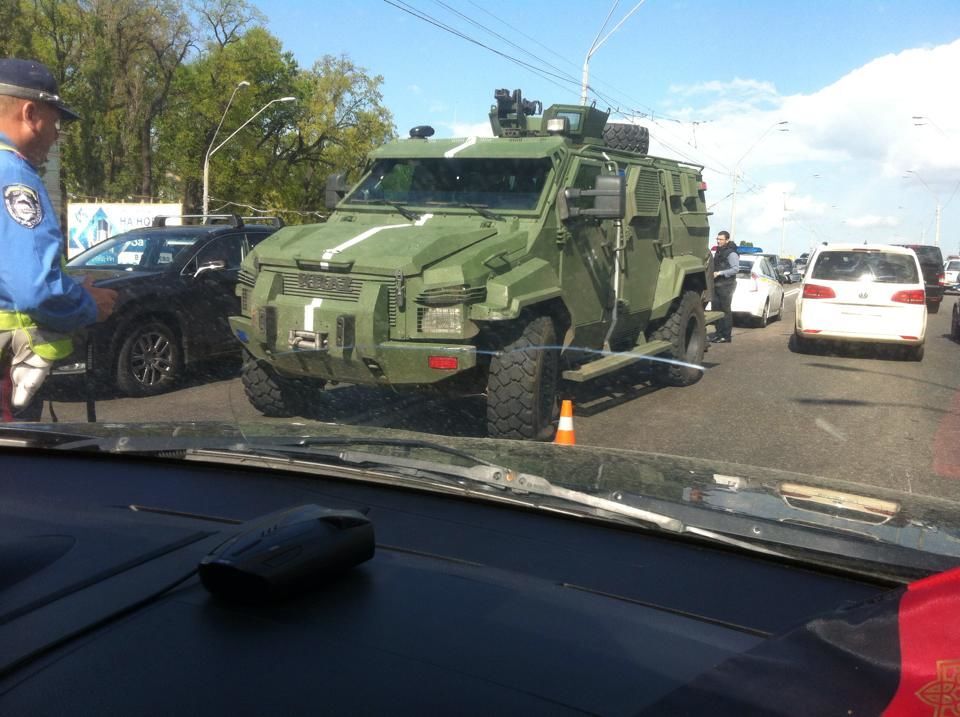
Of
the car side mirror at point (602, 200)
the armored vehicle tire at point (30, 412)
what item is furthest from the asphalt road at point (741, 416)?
the car side mirror at point (602, 200)

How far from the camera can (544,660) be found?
161 centimetres

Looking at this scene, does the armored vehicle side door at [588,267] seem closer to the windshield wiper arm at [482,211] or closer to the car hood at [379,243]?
the windshield wiper arm at [482,211]

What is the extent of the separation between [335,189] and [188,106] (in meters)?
41.0

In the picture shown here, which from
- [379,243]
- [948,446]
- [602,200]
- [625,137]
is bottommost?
[948,446]

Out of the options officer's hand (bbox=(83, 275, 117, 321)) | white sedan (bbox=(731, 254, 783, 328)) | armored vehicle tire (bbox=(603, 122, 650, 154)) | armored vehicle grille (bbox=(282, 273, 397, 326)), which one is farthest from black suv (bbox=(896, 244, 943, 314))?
officer's hand (bbox=(83, 275, 117, 321))

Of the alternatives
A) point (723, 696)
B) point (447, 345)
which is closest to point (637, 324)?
point (447, 345)

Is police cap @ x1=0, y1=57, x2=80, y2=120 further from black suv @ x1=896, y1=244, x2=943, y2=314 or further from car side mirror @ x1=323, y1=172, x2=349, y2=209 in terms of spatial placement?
black suv @ x1=896, y1=244, x2=943, y2=314

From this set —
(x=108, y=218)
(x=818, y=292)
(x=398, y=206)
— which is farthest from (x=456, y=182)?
(x=108, y=218)

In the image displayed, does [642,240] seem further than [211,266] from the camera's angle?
No

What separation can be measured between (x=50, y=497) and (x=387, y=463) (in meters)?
0.96

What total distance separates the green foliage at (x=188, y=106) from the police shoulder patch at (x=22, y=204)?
31999mm

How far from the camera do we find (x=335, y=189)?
8695mm

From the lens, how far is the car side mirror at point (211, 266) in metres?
9.36

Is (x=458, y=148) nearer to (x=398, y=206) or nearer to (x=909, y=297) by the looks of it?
(x=398, y=206)
